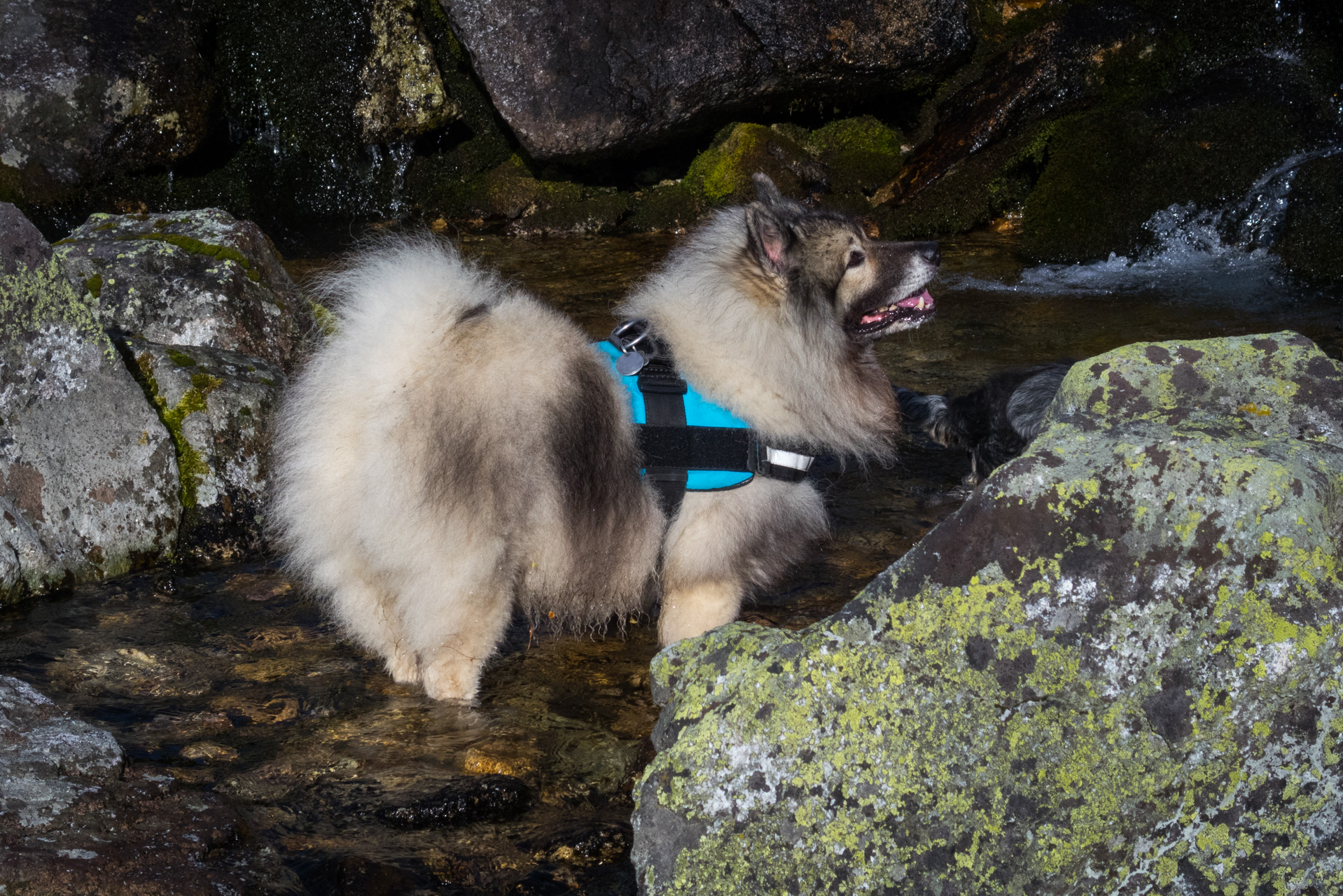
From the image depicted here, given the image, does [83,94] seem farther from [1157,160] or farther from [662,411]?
[1157,160]

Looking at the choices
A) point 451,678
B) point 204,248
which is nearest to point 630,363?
point 451,678

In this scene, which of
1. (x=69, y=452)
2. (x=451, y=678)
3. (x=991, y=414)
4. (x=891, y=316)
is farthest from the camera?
(x=991, y=414)

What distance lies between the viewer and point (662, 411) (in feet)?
11.3

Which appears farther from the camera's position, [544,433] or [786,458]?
[786,458]

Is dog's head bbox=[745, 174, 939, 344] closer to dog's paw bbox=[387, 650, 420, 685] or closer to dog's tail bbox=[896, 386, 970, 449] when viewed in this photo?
dog's tail bbox=[896, 386, 970, 449]

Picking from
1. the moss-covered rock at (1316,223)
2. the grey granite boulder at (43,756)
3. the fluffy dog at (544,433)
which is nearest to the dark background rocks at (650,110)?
the moss-covered rock at (1316,223)

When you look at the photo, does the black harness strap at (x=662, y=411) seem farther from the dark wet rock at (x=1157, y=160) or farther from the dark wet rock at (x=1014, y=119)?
the dark wet rock at (x=1014, y=119)

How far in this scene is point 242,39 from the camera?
30.7 ft

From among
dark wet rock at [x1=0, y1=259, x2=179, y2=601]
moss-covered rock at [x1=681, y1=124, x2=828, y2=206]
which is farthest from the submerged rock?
moss-covered rock at [x1=681, y1=124, x2=828, y2=206]

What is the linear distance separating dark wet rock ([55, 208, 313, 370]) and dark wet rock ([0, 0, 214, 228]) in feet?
11.7

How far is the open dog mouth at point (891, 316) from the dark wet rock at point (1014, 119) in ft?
→ 15.3

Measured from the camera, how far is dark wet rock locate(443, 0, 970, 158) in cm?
863

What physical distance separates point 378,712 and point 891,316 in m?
2.33

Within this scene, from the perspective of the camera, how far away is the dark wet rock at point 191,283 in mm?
4898
